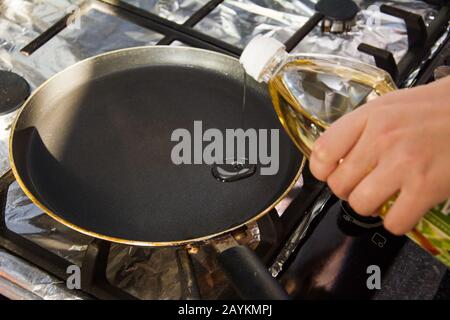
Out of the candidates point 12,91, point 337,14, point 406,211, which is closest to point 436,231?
point 406,211

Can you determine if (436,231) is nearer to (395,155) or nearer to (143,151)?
(395,155)

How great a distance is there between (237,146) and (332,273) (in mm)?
219

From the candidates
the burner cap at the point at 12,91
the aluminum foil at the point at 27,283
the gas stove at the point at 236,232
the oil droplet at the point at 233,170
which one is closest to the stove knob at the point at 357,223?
the gas stove at the point at 236,232

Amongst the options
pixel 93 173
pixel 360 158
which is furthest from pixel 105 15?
pixel 360 158

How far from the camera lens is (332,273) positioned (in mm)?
633

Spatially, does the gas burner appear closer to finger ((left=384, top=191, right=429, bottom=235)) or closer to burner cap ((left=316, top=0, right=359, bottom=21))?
burner cap ((left=316, top=0, right=359, bottom=21))

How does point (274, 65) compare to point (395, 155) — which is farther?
point (274, 65)

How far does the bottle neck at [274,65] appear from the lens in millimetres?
596

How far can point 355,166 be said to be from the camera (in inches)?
19.2

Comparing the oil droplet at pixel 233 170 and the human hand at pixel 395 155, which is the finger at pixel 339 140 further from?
the oil droplet at pixel 233 170

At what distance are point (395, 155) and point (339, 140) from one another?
50 mm

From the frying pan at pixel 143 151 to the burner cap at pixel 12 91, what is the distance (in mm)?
62

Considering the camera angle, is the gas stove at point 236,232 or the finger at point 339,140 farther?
the gas stove at point 236,232
